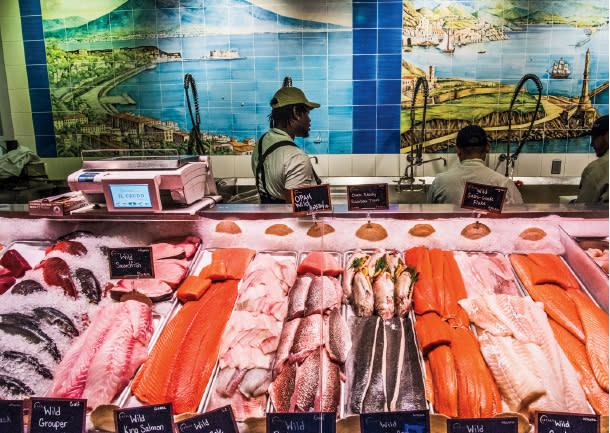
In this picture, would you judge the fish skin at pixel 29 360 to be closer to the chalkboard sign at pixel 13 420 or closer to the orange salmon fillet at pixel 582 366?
the chalkboard sign at pixel 13 420

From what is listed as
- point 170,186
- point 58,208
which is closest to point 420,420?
point 170,186

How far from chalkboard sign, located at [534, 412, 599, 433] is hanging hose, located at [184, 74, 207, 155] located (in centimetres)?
463

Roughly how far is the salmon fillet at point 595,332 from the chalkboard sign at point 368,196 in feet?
3.20

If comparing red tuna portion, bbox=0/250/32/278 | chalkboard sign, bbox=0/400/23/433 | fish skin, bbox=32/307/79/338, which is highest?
red tuna portion, bbox=0/250/32/278

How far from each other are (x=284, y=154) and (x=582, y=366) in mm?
2451

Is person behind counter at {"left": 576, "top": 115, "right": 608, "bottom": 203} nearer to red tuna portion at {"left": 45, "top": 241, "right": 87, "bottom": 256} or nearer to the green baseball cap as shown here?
the green baseball cap

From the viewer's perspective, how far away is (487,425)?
4.23ft

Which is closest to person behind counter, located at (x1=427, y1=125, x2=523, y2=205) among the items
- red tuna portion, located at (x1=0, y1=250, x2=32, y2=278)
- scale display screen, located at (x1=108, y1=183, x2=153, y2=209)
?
scale display screen, located at (x1=108, y1=183, x2=153, y2=209)

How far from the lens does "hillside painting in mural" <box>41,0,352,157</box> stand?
212 inches

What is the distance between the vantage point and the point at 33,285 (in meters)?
2.08

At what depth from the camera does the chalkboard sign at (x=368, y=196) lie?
2.30 m

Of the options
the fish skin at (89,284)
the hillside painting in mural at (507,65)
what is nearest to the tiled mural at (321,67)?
the hillside painting in mural at (507,65)

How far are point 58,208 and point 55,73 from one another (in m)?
4.19

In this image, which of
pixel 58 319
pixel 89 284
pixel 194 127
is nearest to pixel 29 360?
pixel 58 319
